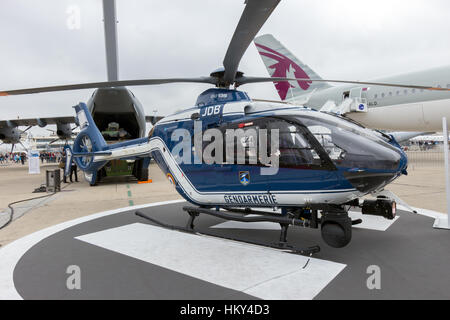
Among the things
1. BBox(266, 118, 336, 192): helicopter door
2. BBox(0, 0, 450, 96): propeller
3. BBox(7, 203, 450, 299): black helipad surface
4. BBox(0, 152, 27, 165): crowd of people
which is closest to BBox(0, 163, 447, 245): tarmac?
BBox(7, 203, 450, 299): black helipad surface

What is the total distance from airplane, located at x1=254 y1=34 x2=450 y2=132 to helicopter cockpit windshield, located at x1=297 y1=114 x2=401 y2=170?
42.6 feet

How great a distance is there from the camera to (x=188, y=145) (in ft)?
16.5

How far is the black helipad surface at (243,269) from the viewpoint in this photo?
2.79 meters

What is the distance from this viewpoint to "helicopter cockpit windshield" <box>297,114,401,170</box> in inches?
139

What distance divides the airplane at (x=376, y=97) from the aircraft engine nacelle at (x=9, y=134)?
1936cm

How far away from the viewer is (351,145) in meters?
3.63

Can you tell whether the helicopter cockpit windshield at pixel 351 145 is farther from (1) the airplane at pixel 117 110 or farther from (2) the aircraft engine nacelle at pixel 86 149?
(1) the airplane at pixel 117 110

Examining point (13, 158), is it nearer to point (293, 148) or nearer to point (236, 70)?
point (236, 70)

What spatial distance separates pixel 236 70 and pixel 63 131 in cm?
2033

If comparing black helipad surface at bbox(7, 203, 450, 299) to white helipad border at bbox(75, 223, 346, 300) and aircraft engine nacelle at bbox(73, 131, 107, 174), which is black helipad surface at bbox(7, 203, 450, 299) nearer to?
white helipad border at bbox(75, 223, 346, 300)

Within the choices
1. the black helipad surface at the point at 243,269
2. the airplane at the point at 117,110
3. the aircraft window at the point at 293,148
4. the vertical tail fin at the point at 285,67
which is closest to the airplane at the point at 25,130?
the airplane at the point at 117,110

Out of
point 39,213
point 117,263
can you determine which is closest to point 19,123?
point 39,213
